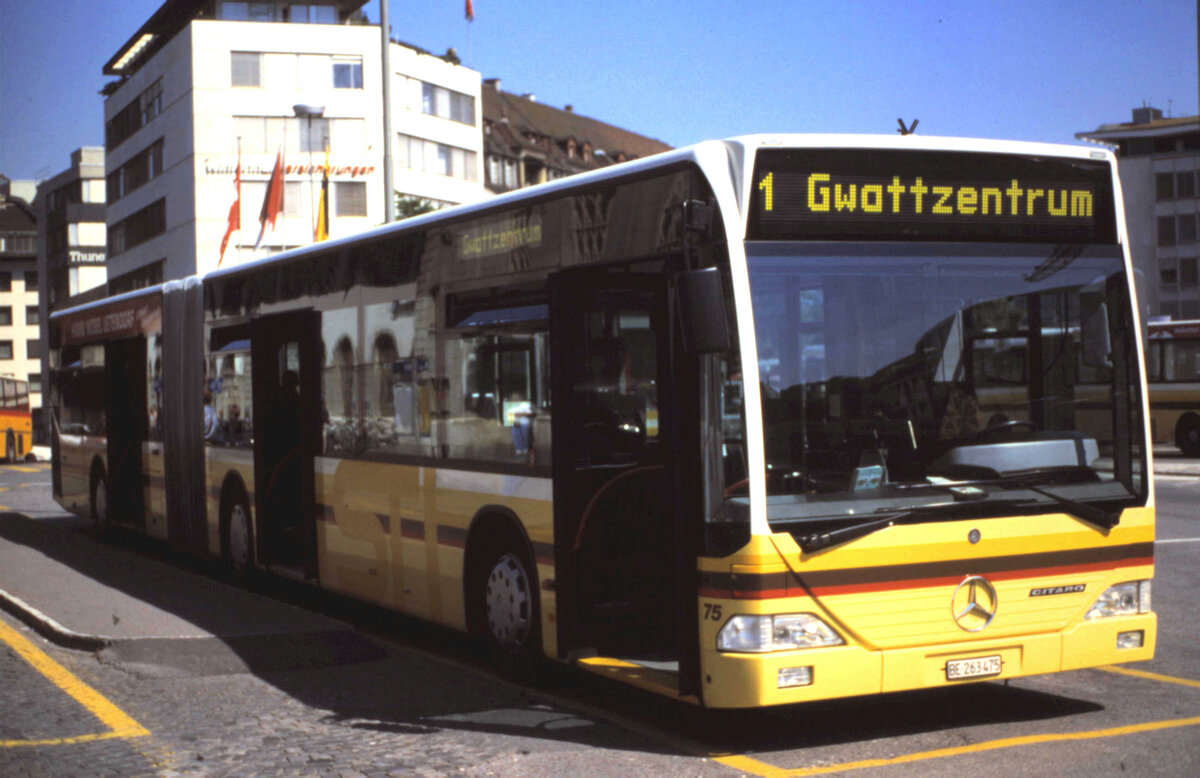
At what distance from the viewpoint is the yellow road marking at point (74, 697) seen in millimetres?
7801

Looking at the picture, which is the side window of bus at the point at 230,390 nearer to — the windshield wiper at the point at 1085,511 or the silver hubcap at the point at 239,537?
the silver hubcap at the point at 239,537

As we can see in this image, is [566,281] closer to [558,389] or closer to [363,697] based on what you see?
[558,389]

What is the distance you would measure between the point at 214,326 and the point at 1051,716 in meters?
9.88

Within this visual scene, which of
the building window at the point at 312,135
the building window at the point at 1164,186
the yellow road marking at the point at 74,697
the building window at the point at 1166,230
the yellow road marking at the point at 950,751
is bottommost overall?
the yellow road marking at the point at 950,751

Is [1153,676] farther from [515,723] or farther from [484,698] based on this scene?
[484,698]

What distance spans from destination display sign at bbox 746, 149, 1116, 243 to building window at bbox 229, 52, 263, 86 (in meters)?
63.0

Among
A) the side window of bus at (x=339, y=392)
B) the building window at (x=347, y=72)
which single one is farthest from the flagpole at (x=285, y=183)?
the side window of bus at (x=339, y=392)

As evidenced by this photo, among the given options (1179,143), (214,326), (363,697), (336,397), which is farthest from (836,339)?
(1179,143)

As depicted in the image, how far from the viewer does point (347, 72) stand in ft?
221

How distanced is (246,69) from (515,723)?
63.2 m

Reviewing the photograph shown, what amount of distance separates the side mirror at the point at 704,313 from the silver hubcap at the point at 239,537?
27.7ft

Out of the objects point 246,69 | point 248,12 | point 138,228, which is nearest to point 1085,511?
point 246,69

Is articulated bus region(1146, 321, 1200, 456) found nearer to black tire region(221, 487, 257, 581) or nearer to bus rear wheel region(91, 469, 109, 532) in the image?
bus rear wheel region(91, 469, 109, 532)

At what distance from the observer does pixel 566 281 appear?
869 cm
